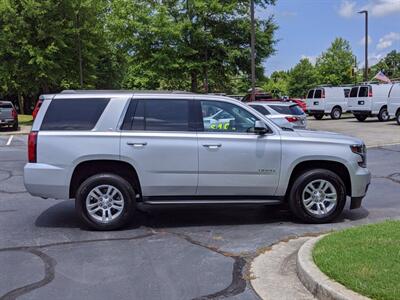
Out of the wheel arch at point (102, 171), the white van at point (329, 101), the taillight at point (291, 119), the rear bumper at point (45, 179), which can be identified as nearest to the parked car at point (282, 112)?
the taillight at point (291, 119)

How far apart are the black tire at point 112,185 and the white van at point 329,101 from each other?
28.5 metres

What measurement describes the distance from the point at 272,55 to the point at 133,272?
29018 millimetres

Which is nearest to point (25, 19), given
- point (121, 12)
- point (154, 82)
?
point (121, 12)

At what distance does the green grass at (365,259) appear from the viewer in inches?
169

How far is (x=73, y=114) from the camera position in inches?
276

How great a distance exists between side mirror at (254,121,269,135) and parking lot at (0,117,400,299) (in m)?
1.30

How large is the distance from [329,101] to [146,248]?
2979cm

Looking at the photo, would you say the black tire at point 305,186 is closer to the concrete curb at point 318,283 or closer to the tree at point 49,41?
the concrete curb at point 318,283

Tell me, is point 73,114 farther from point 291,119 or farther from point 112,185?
point 291,119

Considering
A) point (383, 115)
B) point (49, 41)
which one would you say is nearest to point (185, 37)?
point (49, 41)

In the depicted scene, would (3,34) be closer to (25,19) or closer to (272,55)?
(25,19)

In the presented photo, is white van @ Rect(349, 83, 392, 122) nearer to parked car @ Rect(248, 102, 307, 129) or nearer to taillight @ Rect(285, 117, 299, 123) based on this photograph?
parked car @ Rect(248, 102, 307, 129)

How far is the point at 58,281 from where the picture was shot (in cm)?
500

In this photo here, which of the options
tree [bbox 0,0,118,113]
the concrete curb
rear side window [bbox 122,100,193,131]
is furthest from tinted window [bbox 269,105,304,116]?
tree [bbox 0,0,118,113]
